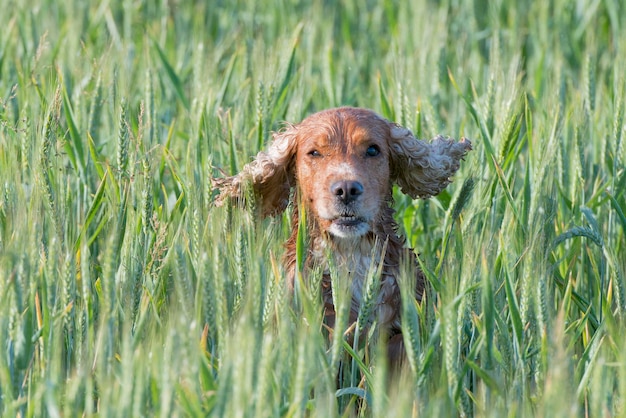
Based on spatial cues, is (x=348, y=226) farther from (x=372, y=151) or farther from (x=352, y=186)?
(x=372, y=151)

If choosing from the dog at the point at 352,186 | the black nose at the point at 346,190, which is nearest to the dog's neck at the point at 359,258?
the dog at the point at 352,186

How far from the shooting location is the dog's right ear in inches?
150

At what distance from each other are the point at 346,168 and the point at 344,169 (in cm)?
1

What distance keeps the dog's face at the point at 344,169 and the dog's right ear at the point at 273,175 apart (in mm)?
48

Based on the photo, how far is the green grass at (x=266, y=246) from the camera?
2348 millimetres

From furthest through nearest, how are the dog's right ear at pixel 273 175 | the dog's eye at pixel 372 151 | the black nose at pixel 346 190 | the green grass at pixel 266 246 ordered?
the dog's right ear at pixel 273 175 < the dog's eye at pixel 372 151 < the black nose at pixel 346 190 < the green grass at pixel 266 246

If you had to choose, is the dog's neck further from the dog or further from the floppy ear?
the floppy ear

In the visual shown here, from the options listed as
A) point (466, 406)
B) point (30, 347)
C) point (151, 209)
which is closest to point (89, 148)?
point (151, 209)

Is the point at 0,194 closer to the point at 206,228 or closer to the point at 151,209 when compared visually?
the point at 151,209

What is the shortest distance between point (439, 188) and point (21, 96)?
1.82 m

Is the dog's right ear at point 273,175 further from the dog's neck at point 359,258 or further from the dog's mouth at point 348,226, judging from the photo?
the dog's mouth at point 348,226

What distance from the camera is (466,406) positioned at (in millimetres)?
2666

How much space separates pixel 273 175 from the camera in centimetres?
387

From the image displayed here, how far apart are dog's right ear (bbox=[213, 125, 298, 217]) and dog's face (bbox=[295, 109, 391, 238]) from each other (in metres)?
0.05
